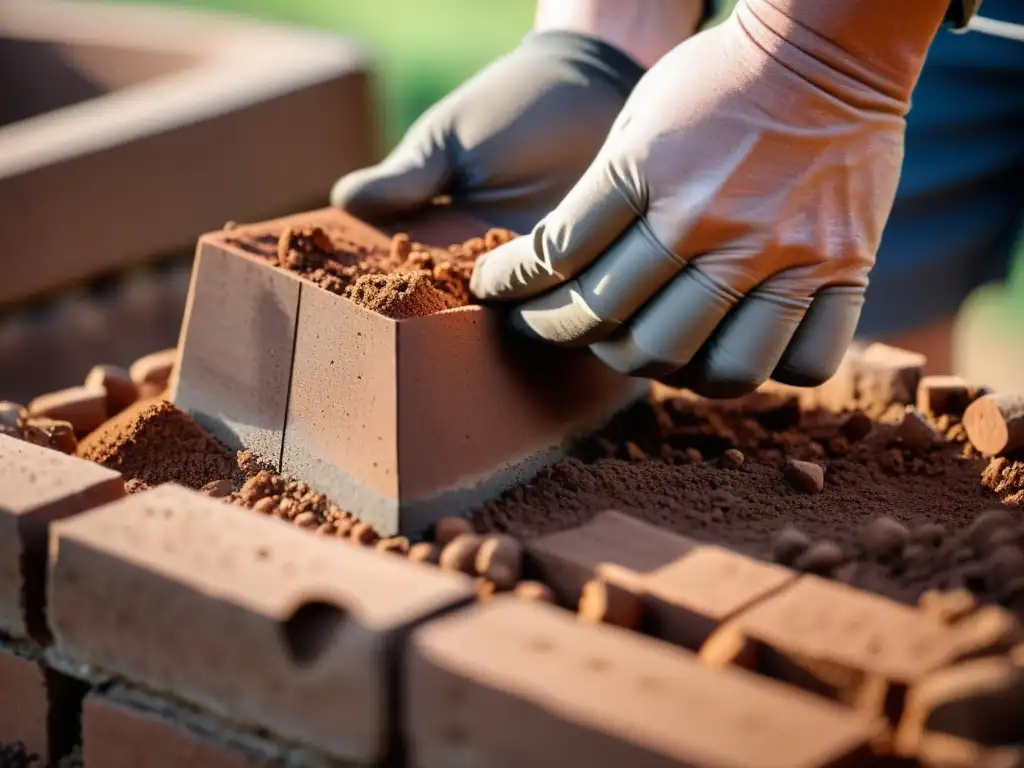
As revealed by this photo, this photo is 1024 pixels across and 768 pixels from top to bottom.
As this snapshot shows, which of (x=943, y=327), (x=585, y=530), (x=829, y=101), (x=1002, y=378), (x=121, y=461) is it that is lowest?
(x=1002, y=378)

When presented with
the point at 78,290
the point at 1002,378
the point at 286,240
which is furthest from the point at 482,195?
the point at 1002,378

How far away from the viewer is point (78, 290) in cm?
345

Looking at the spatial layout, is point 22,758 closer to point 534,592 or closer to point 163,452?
point 163,452

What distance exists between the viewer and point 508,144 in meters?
1.93

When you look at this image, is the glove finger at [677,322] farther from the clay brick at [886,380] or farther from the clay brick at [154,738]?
the clay brick at [154,738]

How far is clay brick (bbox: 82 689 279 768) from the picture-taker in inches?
50.1

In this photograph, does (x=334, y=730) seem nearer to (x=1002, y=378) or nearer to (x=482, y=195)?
(x=482, y=195)

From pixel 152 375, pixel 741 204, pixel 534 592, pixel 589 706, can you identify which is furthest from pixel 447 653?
pixel 152 375

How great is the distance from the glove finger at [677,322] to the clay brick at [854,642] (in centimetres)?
43

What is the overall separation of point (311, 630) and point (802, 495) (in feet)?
2.54

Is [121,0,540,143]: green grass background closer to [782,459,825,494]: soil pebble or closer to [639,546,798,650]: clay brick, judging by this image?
[782,459,825,494]: soil pebble

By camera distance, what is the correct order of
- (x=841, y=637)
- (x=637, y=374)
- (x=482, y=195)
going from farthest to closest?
(x=482, y=195)
(x=637, y=374)
(x=841, y=637)

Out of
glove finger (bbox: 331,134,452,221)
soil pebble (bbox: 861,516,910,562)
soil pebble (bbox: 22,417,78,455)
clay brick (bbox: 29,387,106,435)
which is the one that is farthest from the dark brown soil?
clay brick (bbox: 29,387,106,435)

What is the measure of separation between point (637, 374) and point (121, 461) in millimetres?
744
